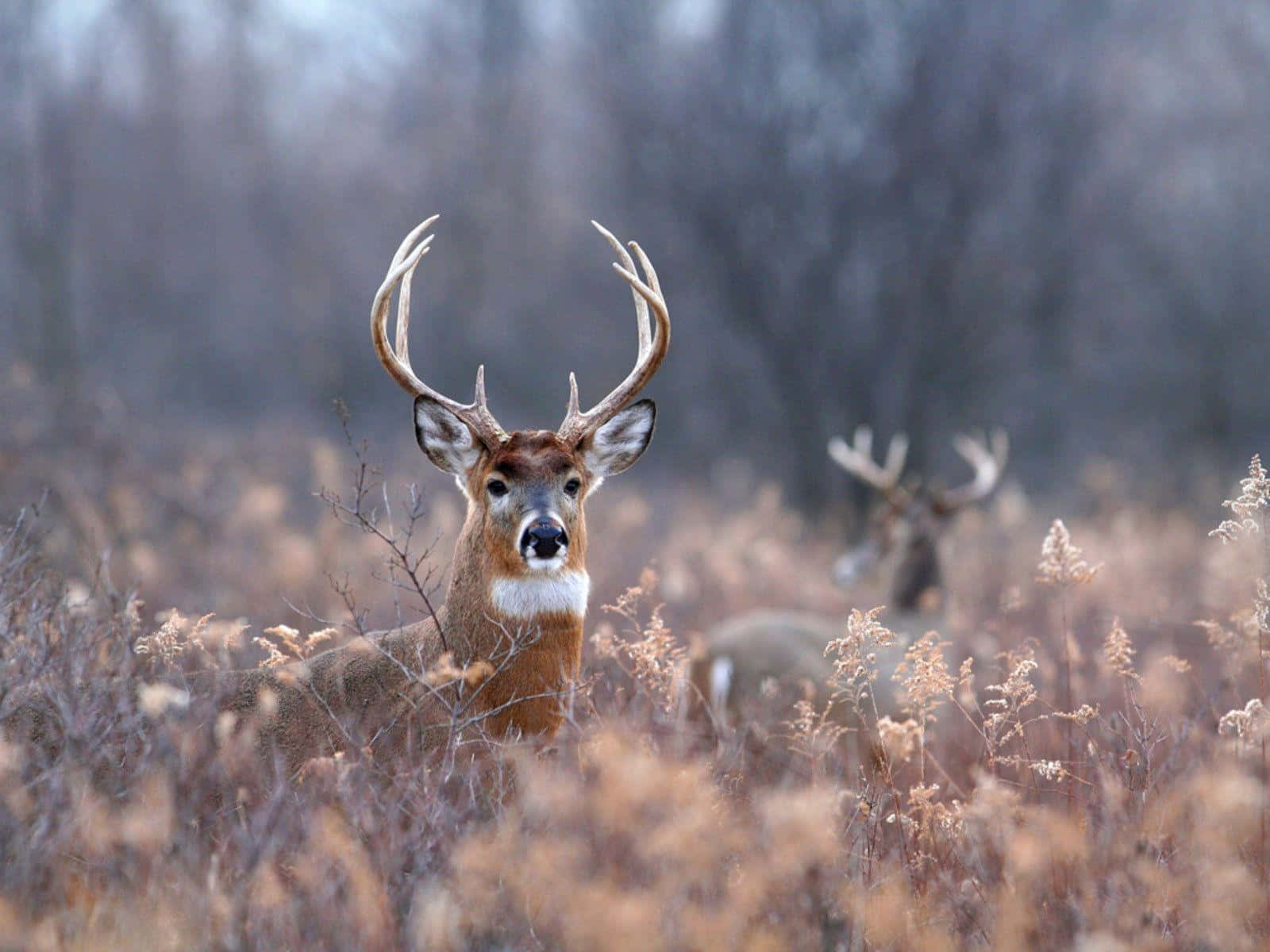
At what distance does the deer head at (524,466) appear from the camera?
4996 millimetres

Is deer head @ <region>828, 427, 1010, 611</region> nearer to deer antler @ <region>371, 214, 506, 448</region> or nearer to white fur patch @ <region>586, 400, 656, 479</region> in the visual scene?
white fur patch @ <region>586, 400, 656, 479</region>

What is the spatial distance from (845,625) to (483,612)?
4.46 meters

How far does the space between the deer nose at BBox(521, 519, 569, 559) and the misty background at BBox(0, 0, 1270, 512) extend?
938 centimetres

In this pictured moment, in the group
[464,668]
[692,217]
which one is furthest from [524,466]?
[692,217]

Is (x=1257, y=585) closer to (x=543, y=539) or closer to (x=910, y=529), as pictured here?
(x=543, y=539)

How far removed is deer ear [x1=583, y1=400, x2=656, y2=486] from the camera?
5.57 m

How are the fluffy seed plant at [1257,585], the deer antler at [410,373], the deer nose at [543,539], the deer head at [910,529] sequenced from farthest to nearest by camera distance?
the deer head at [910,529] < the deer antler at [410,373] < the deer nose at [543,539] < the fluffy seed plant at [1257,585]

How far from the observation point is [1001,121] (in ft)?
52.6

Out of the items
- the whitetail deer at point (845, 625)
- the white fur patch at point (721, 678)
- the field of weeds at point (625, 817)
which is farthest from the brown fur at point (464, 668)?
the white fur patch at point (721, 678)

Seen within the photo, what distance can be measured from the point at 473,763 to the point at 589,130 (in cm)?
1919

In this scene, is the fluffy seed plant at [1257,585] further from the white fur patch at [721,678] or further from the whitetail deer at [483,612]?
Answer: the white fur patch at [721,678]

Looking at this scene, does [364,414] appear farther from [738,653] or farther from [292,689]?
[292,689]

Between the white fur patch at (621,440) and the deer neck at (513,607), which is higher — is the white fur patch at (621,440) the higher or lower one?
the higher one

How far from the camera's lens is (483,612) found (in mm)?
4988
